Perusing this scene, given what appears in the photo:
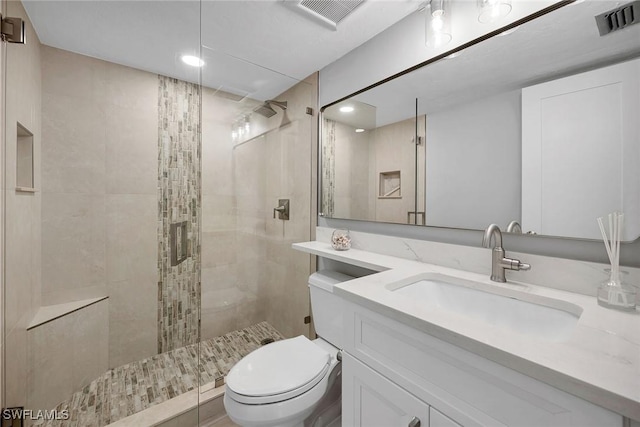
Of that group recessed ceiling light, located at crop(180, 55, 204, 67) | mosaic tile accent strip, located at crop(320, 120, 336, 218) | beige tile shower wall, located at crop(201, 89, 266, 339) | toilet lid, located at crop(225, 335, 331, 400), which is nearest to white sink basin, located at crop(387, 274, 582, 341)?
toilet lid, located at crop(225, 335, 331, 400)

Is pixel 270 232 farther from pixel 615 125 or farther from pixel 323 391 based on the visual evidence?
pixel 615 125

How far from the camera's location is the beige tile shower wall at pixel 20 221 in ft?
3.82

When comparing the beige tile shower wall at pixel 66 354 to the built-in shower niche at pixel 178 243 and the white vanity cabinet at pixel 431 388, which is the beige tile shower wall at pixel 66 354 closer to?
the built-in shower niche at pixel 178 243

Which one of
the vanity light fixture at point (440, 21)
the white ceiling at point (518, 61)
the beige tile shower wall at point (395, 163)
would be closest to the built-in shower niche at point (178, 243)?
the beige tile shower wall at point (395, 163)

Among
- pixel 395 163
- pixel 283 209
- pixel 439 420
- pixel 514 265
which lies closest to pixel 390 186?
pixel 395 163

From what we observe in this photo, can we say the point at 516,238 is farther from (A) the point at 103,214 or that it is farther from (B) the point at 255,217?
(A) the point at 103,214

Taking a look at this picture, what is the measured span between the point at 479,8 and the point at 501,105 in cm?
44

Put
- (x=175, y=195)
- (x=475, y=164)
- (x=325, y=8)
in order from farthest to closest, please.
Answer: (x=175, y=195), (x=325, y=8), (x=475, y=164)

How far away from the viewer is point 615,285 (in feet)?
2.37

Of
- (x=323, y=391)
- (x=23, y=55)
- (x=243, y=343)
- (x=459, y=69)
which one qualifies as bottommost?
(x=243, y=343)

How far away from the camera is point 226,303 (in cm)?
175

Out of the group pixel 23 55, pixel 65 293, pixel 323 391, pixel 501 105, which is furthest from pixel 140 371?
pixel 501 105

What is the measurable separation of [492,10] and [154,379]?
2.77 metres

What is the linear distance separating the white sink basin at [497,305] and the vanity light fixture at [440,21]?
1.08m
